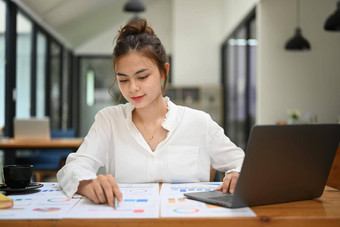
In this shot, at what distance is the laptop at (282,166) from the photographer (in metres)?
1.07

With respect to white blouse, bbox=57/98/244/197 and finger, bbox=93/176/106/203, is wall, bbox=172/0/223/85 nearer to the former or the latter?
white blouse, bbox=57/98/244/197

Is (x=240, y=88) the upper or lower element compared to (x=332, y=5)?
lower

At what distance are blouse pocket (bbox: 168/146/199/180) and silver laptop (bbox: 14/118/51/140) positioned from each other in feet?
9.32

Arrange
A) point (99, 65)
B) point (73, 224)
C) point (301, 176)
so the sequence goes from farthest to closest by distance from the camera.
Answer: point (99, 65), point (301, 176), point (73, 224)

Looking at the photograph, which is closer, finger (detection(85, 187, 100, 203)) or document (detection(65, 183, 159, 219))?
document (detection(65, 183, 159, 219))

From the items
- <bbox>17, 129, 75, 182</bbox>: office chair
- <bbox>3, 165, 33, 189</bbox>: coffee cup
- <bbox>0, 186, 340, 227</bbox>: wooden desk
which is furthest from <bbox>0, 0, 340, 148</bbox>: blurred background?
<bbox>0, 186, 340, 227</bbox>: wooden desk

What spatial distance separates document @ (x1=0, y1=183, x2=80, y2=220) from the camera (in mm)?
1026

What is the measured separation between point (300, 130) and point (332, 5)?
450 cm

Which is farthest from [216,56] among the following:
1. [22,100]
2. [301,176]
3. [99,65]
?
[301,176]

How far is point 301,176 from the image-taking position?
122 cm

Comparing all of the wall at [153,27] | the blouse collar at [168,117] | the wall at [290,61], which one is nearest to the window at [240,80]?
the wall at [290,61]

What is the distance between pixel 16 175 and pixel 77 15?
263 inches

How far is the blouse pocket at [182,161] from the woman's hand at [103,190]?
572mm

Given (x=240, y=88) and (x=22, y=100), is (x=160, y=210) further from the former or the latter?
(x=240, y=88)
